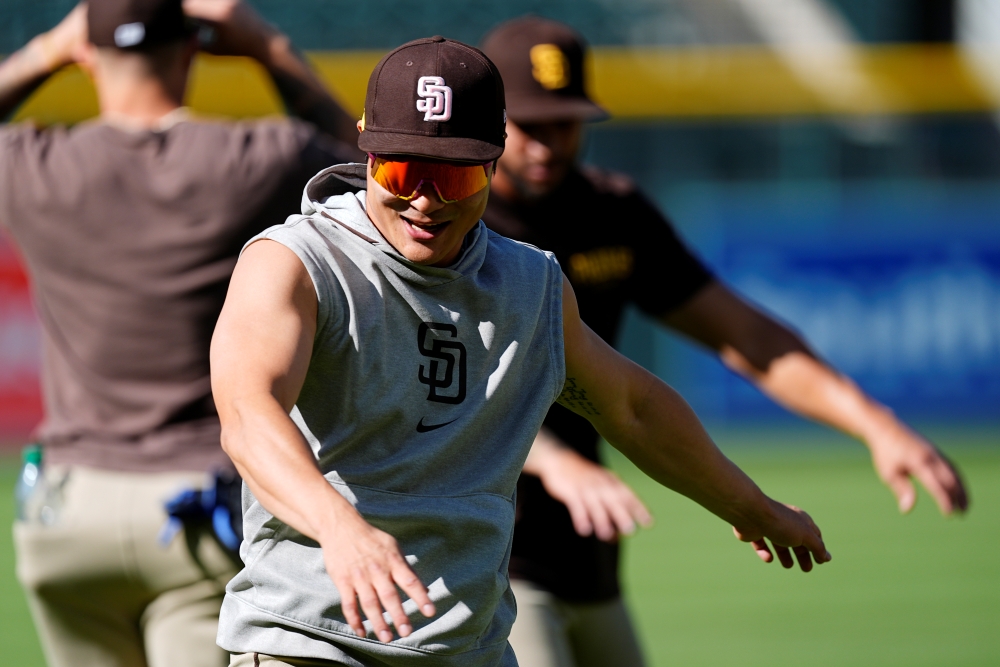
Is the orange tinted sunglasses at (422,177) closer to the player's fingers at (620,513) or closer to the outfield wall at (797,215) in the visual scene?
the player's fingers at (620,513)

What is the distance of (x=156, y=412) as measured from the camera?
3844mm

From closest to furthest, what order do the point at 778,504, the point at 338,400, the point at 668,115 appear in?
1. the point at 338,400
2. the point at 778,504
3. the point at 668,115

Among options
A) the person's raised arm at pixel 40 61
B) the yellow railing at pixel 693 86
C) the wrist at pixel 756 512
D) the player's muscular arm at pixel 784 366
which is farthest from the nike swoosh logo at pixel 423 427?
the yellow railing at pixel 693 86

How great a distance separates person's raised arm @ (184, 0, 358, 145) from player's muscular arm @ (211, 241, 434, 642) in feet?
6.50

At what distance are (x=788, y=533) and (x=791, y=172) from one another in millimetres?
12442

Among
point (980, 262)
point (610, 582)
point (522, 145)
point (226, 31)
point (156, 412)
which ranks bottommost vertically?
point (980, 262)

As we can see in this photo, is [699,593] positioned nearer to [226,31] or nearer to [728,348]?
[728,348]

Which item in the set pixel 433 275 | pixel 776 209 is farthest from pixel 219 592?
pixel 776 209

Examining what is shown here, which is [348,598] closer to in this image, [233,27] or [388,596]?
[388,596]

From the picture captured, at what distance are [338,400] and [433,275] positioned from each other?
12.5 inches

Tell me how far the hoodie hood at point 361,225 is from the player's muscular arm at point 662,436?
0.26m

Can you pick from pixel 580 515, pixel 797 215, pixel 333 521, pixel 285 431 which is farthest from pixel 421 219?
pixel 797 215

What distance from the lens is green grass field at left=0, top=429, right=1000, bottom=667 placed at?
693 centimetres

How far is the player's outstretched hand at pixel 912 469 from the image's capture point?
4051 mm
